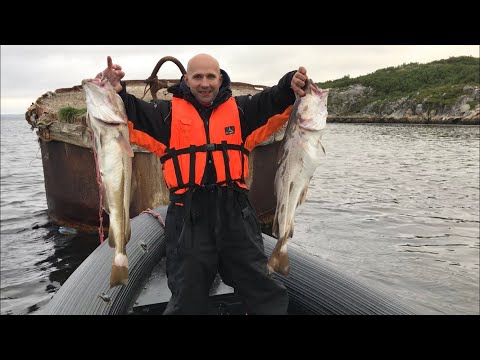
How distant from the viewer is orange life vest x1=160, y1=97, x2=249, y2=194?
4172 mm

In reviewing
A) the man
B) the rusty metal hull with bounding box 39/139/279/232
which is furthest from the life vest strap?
the rusty metal hull with bounding box 39/139/279/232

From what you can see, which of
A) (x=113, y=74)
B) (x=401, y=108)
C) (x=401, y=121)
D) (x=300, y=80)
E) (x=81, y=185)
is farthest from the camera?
(x=401, y=108)

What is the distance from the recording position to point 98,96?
354 centimetres

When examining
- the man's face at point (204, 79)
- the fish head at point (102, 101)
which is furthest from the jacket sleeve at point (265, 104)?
the fish head at point (102, 101)

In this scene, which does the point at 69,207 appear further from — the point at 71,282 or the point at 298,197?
the point at 298,197

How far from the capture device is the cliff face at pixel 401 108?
177ft

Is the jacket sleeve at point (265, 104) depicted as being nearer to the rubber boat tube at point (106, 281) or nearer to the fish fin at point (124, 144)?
the fish fin at point (124, 144)

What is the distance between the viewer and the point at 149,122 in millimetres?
4215

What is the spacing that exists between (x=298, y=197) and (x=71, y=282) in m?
2.89

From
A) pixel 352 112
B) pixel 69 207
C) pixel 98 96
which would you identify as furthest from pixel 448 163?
pixel 352 112

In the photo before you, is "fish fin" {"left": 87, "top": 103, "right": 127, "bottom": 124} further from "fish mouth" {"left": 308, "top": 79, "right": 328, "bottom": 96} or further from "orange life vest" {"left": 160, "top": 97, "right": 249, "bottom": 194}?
"fish mouth" {"left": 308, "top": 79, "right": 328, "bottom": 96}

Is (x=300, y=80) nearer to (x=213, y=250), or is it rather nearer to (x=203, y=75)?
(x=203, y=75)

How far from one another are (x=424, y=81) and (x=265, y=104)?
78983 millimetres

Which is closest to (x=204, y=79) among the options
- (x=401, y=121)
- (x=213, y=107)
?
(x=213, y=107)
